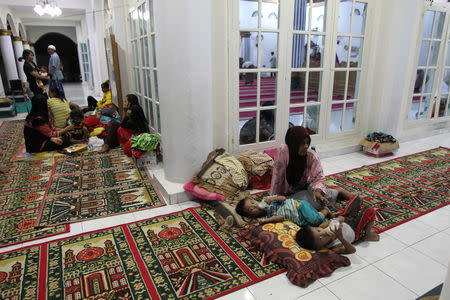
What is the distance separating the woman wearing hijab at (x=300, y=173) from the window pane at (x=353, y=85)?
2.30 meters

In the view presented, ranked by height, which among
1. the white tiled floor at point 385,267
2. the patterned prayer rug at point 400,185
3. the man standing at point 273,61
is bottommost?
the white tiled floor at point 385,267

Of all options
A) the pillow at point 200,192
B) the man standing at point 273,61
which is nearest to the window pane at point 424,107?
the man standing at point 273,61

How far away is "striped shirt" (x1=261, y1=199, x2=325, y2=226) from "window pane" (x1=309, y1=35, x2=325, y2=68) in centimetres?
246

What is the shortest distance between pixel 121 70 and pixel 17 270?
4.46 m

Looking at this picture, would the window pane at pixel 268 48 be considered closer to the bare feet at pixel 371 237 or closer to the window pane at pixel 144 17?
the window pane at pixel 144 17

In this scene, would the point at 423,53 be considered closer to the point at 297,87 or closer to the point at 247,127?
the point at 297,87

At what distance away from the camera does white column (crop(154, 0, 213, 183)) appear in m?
3.00

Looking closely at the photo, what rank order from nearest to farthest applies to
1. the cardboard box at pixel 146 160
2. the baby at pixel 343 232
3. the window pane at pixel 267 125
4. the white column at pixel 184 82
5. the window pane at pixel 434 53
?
the baby at pixel 343 232 → the white column at pixel 184 82 → the window pane at pixel 267 125 → the cardboard box at pixel 146 160 → the window pane at pixel 434 53

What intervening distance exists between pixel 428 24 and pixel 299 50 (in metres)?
2.89

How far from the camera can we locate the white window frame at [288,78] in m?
3.66

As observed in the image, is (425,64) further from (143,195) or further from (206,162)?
(143,195)

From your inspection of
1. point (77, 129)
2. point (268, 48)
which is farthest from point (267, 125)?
point (77, 129)

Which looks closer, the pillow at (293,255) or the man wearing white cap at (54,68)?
the pillow at (293,255)

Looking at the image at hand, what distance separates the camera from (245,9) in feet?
11.9
